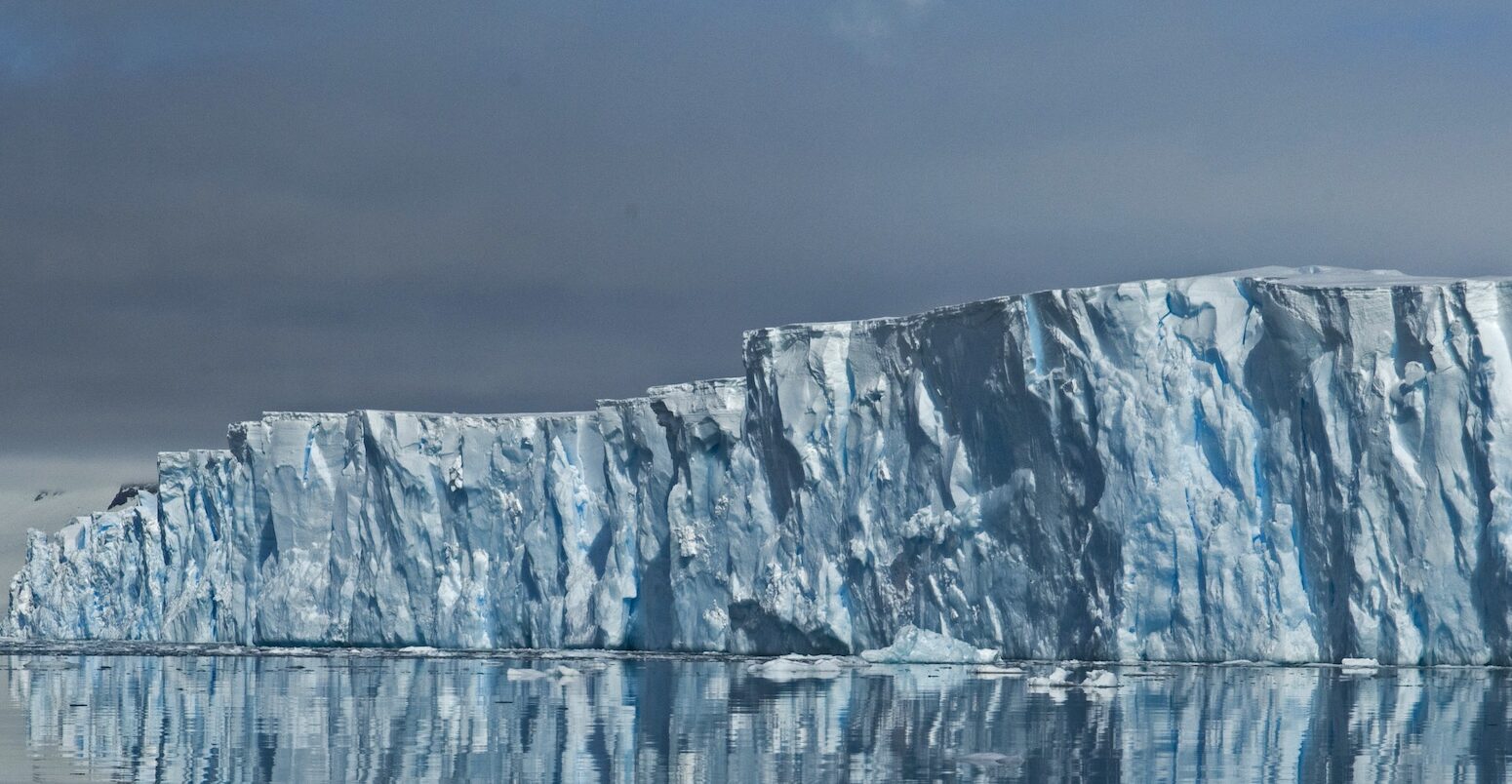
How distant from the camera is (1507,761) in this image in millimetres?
11000

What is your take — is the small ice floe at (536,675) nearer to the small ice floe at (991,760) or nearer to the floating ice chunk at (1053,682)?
the floating ice chunk at (1053,682)

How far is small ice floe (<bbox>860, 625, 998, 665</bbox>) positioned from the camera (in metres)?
25.6

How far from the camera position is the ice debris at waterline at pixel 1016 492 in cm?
2166

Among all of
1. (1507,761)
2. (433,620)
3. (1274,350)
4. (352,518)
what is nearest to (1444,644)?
(1274,350)

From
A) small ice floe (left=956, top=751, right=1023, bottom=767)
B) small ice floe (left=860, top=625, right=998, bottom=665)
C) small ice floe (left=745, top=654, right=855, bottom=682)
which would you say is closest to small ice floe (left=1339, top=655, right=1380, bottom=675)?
small ice floe (left=860, top=625, right=998, bottom=665)

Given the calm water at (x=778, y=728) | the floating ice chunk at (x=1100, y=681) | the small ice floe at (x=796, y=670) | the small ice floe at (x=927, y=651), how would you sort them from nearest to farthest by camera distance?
1. the calm water at (x=778, y=728)
2. the floating ice chunk at (x=1100, y=681)
3. the small ice floe at (x=796, y=670)
4. the small ice floe at (x=927, y=651)

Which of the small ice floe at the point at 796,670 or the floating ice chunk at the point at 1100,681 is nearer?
the floating ice chunk at the point at 1100,681

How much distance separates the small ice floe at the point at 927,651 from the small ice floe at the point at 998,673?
8.15 ft

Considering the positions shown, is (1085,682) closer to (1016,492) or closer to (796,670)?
(796,670)

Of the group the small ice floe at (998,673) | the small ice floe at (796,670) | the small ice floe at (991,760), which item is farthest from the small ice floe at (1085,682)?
the small ice floe at (991,760)

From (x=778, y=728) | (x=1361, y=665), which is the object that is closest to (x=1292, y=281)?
(x=1361, y=665)

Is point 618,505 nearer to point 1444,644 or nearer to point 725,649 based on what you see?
point 725,649

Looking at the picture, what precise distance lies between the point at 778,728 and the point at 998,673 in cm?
821

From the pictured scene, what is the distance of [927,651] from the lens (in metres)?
25.8
